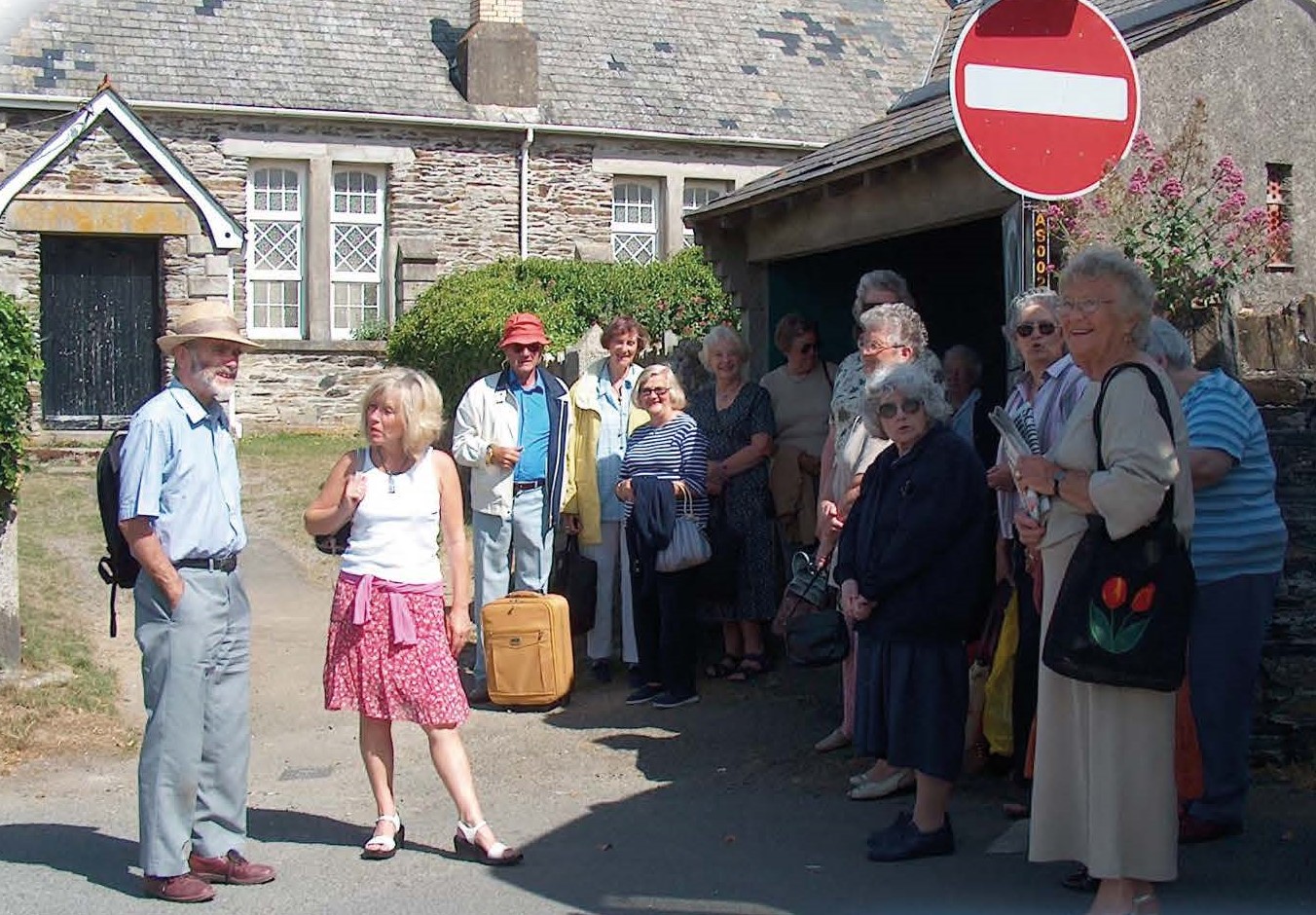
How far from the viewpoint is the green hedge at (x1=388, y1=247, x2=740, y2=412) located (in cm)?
1809

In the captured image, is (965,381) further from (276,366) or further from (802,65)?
(802,65)

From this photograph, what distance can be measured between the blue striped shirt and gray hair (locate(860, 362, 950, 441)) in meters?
0.88

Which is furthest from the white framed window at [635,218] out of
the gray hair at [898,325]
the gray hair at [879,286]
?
the gray hair at [898,325]

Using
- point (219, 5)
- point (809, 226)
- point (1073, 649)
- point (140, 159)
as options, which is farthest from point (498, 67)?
point (1073, 649)

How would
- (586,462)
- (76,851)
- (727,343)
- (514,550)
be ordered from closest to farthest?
(76,851) < (727,343) < (514,550) < (586,462)

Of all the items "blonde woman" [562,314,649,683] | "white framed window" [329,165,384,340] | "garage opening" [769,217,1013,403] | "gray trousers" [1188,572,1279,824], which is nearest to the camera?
"gray trousers" [1188,572,1279,824]

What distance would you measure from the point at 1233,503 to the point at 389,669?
3148 millimetres


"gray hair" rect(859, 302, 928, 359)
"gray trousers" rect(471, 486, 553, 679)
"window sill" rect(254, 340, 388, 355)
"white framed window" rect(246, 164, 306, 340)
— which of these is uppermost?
"white framed window" rect(246, 164, 306, 340)

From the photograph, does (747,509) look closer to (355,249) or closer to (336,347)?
(336,347)

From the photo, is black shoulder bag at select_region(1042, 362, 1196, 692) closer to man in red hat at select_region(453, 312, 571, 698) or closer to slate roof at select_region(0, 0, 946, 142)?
man in red hat at select_region(453, 312, 571, 698)

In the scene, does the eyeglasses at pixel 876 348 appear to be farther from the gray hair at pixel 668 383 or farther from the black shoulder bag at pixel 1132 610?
the black shoulder bag at pixel 1132 610

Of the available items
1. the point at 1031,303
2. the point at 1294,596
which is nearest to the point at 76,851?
the point at 1031,303

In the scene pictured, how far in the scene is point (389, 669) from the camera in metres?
6.29

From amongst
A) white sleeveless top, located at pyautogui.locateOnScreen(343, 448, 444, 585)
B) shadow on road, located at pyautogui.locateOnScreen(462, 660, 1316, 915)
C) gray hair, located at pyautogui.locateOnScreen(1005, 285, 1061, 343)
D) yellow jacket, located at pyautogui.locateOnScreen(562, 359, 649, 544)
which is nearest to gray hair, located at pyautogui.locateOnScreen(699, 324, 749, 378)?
yellow jacket, located at pyautogui.locateOnScreen(562, 359, 649, 544)
